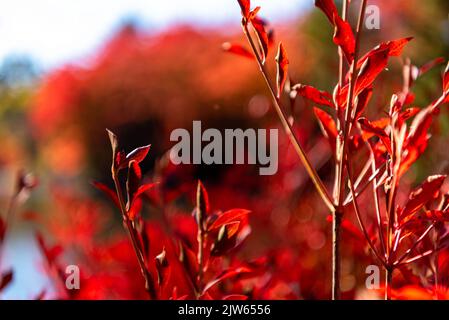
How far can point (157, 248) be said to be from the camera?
1.43 metres

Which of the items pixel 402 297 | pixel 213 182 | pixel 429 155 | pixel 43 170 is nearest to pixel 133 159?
pixel 402 297

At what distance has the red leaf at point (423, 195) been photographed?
2.06 ft

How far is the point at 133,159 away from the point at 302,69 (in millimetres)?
5523

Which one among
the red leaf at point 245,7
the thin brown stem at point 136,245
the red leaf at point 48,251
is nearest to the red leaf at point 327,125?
the red leaf at point 245,7

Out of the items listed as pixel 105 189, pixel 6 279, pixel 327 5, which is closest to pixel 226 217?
pixel 105 189

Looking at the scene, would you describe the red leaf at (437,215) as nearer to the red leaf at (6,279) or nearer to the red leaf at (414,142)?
the red leaf at (414,142)

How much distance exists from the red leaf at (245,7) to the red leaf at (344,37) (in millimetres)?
95

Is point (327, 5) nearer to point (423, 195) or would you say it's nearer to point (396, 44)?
point (396, 44)

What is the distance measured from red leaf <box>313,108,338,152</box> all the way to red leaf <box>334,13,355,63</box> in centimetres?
11

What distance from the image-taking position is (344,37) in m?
0.60

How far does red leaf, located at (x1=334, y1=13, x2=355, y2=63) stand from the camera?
60 centimetres

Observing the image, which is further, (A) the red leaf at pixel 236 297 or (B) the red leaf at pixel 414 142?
(A) the red leaf at pixel 236 297

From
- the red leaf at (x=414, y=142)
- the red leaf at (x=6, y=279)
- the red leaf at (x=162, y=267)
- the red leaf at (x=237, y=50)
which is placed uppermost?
the red leaf at (x=237, y=50)
